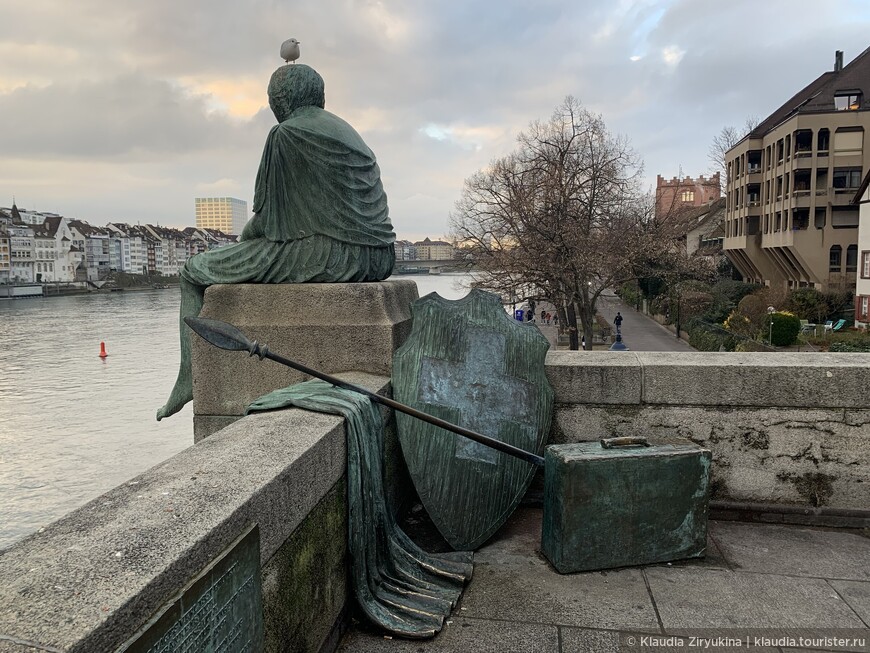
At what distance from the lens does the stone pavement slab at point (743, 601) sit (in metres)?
3.01

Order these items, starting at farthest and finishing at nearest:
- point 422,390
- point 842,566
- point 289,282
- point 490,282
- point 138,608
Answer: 1. point 490,282
2. point 289,282
3. point 422,390
4. point 842,566
5. point 138,608

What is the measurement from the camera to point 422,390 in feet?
12.7

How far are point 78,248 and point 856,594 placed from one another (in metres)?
140

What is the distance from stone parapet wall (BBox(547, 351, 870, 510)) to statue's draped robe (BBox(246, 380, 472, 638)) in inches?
57.8

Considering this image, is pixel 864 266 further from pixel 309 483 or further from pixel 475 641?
pixel 309 483

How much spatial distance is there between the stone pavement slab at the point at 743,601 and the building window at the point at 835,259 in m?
39.9

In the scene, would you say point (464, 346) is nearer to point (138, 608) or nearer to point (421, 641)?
point (421, 641)

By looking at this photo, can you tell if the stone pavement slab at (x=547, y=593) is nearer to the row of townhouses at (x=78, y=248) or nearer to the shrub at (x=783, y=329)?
the shrub at (x=783, y=329)

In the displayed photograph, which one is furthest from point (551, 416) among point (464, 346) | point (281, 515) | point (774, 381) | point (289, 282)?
point (281, 515)

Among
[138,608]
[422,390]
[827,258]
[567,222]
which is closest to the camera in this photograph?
[138,608]

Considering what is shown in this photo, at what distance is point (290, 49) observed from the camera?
4645 mm

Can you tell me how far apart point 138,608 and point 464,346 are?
9.28 feet

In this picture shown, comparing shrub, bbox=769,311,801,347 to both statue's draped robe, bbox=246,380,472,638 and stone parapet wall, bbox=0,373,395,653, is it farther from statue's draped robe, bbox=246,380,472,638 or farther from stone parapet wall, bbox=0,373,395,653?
stone parapet wall, bbox=0,373,395,653

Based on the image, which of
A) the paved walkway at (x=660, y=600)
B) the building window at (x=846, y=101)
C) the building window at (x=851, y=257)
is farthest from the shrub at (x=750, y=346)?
the paved walkway at (x=660, y=600)
